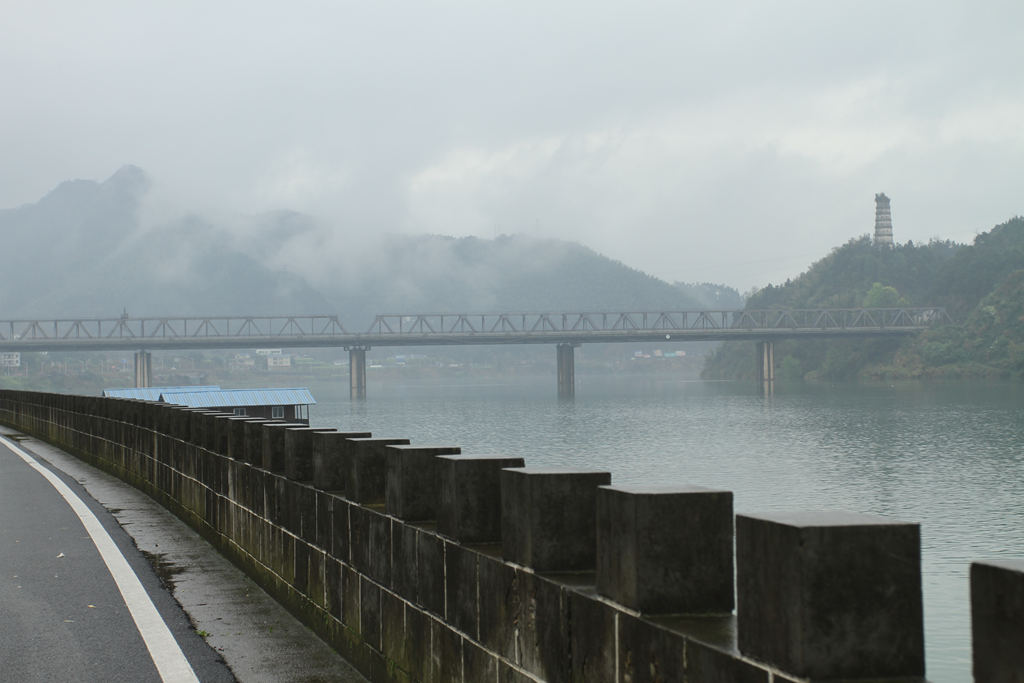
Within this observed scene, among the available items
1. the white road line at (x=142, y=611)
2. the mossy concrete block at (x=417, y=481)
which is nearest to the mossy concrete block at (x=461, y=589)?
the mossy concrete block at (x=417, y=481)

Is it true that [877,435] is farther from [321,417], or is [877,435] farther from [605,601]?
[605,601]

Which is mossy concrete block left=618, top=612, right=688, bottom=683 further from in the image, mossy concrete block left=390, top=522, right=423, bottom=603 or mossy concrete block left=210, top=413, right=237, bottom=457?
mossy concrete block left=210, top=413, right=237, bottom=457

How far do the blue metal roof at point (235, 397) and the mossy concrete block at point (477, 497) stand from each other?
5844cm

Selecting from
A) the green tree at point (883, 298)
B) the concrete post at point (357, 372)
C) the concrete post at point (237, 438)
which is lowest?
the concrete post at point (357, 372)

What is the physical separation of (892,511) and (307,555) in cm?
2992

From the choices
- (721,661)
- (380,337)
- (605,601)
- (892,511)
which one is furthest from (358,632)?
(380,337)

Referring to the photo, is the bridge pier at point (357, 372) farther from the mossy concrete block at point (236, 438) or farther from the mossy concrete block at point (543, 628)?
the mossy concrete block at point (543, 628)

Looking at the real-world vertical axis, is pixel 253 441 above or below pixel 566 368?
above

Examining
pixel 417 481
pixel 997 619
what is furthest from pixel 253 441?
pixel 997 619

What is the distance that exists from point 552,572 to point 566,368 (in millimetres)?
159584

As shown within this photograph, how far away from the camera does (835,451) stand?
57344 millimetres

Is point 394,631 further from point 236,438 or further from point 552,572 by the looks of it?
point 236,438

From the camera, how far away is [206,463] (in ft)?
38.8

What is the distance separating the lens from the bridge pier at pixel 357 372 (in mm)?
160750
